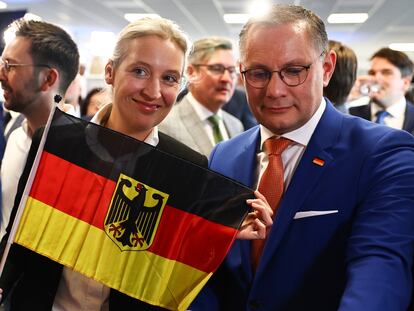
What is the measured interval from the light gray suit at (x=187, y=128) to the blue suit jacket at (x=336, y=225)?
1.59 meters

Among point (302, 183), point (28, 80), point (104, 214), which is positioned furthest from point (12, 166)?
point (302, 183)

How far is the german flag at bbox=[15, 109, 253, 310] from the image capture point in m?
1.51

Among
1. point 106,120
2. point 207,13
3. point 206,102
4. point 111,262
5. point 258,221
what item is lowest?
point 111,262

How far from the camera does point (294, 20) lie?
5.19 ft

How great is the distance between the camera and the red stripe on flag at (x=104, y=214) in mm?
1504

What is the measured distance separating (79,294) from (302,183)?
81 cm

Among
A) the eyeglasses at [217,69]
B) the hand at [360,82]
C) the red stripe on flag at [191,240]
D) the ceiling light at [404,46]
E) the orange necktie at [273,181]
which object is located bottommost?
the red stripe on flag at [191,240]

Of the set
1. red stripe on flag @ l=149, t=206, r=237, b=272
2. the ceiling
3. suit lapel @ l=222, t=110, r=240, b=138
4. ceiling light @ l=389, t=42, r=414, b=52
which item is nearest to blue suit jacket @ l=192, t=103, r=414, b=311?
red stripe on flag @ l=149, t=206, r=237, b=272

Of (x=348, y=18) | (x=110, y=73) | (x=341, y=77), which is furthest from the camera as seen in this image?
(x=348, y=18)

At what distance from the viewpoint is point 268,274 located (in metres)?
1.54

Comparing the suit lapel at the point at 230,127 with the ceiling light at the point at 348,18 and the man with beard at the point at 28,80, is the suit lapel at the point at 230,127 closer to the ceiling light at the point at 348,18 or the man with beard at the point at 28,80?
the man with beard at the point at 28,80

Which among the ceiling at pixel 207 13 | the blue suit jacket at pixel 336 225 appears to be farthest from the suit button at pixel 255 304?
the ceiling at pixel 207 13

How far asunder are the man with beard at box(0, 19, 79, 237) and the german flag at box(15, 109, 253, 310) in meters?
0.78

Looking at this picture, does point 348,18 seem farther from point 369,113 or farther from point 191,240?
point 191,240
